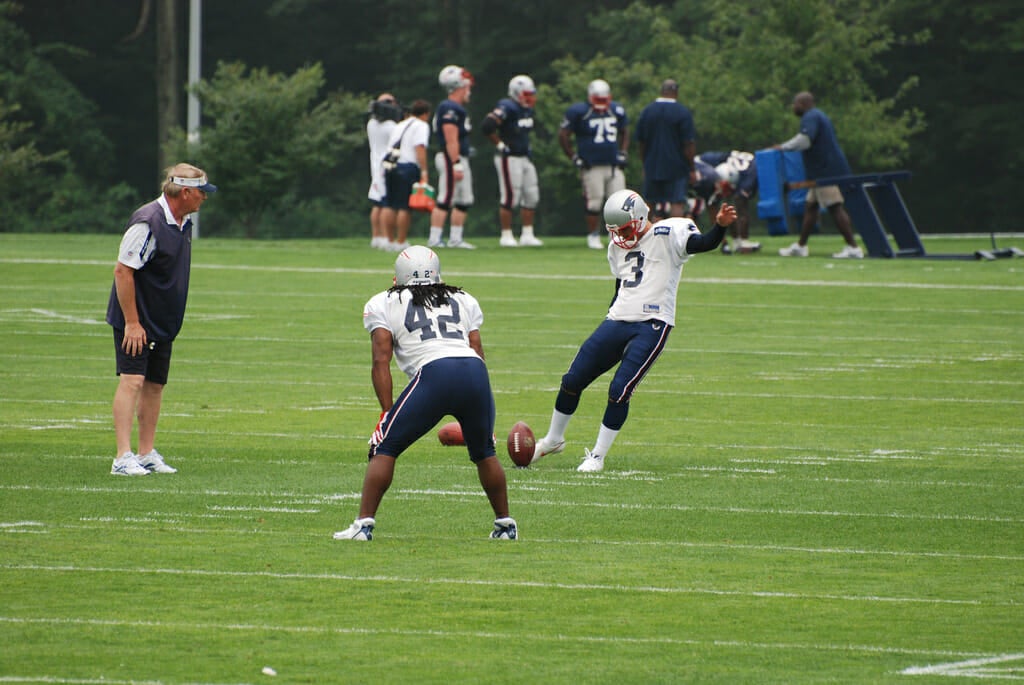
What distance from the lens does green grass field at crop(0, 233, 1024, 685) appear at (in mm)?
6609

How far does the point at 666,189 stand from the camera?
2489 centimetres

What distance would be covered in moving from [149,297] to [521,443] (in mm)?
2295

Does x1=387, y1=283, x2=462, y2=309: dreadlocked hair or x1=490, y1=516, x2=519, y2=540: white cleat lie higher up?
x1=387, y1=283, x2=462, y2=309: dreadlocked hair

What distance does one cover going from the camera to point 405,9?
56.0 m

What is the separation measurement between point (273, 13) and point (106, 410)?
138 feet

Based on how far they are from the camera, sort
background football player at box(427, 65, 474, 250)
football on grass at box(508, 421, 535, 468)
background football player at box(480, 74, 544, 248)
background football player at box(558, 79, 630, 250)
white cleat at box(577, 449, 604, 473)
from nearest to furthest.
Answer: football on grass at box(508, 421, 535, 468)
white cleat at box(577, 449, 604, 473)
background football player at box(427, 65, 474, 250)
background football player at box(558, 79, 630, 250)
background football player at box(480, 74, 544, 248)

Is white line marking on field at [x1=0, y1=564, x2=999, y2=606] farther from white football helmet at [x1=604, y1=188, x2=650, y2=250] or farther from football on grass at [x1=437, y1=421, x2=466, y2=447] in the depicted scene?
white football helmet at [x1=604, y1=188, x2=650, y2=250]

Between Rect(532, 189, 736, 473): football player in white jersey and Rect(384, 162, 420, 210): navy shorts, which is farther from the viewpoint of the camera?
Rect(384, 162, 420, 210): navy shorts

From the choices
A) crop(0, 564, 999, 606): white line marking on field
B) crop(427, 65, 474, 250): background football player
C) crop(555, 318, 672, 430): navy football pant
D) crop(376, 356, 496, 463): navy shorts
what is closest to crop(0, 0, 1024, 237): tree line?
crop(427, 65, 474, 250): background football player

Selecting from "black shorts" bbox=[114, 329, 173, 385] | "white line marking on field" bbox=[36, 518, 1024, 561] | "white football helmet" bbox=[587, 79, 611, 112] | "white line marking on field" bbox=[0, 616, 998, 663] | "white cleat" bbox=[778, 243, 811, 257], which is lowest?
"white cleat" bbox=[778, 243, 811, 257]

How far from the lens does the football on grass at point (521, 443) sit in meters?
11.1

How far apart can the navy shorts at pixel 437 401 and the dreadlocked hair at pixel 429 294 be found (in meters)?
0.31

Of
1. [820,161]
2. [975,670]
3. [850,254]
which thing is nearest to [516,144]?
[820,161]

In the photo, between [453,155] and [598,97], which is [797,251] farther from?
[453,155]
